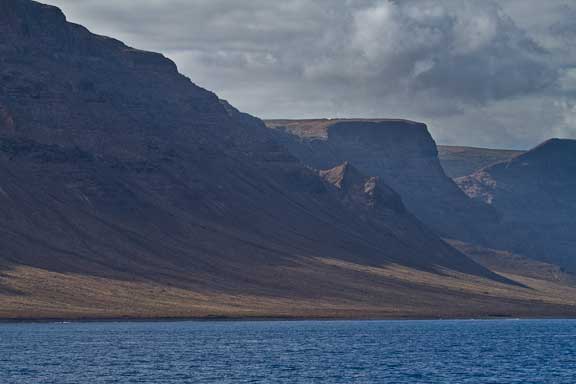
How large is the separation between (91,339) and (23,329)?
27.0 meters

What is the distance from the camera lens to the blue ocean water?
377ft

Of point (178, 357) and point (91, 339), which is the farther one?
point (91, 339)

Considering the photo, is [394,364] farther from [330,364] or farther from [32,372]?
[32,372]

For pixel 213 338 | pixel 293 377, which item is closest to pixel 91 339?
pixel 213 338

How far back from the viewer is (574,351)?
16688cm

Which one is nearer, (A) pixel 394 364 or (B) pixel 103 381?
(B) pixel 103 381

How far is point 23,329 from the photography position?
7520 inches

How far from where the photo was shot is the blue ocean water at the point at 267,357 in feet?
377

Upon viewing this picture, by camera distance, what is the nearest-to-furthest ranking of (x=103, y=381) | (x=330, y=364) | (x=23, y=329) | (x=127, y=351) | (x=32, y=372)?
1. (x=103, y=381)
2. (x=32, y=372)
3. (x=330, y=364)
4. (x=127, y=351)
5. (x=23, y=329)

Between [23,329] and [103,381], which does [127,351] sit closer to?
[103,381]

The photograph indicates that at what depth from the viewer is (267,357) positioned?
457 ft

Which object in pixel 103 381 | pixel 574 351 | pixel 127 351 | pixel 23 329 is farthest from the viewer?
pixel 23 329

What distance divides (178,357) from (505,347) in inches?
2233

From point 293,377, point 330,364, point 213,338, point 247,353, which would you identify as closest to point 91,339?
point 213,338
